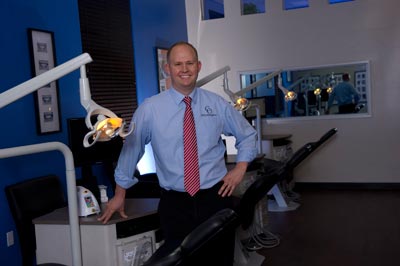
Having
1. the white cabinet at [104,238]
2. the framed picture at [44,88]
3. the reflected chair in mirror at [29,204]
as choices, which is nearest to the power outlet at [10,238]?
the reflected chair in mirror at [29,204]

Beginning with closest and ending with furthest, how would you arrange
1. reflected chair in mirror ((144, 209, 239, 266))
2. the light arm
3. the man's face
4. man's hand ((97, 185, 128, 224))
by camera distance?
reflected chair in mirror ((144, 209, 239, 266))
the light arm
the man's face
man's hand ((97, 185, 128, 224))

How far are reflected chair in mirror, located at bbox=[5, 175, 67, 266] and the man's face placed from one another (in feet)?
5.77

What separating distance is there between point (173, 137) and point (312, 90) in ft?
18.9

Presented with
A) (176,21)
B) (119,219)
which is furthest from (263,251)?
(176,21)

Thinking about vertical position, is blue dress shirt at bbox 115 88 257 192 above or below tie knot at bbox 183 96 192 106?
below

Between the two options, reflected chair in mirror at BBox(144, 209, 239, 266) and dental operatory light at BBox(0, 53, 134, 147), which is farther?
dental operatory light at BBox(0, 53, 134, 147)

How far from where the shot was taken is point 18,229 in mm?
3480

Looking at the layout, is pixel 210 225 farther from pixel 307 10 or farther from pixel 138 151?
pixel 307 10

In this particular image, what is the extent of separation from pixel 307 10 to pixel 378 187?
305 cm

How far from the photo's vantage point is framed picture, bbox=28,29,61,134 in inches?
157

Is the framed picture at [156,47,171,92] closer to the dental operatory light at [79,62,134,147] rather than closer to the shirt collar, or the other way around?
the shirt collar

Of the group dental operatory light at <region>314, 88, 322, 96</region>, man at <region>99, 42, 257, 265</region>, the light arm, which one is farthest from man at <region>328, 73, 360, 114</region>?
the light arm

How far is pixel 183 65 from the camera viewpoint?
8.11ft

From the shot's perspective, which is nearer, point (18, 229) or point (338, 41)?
point (18, 229)
